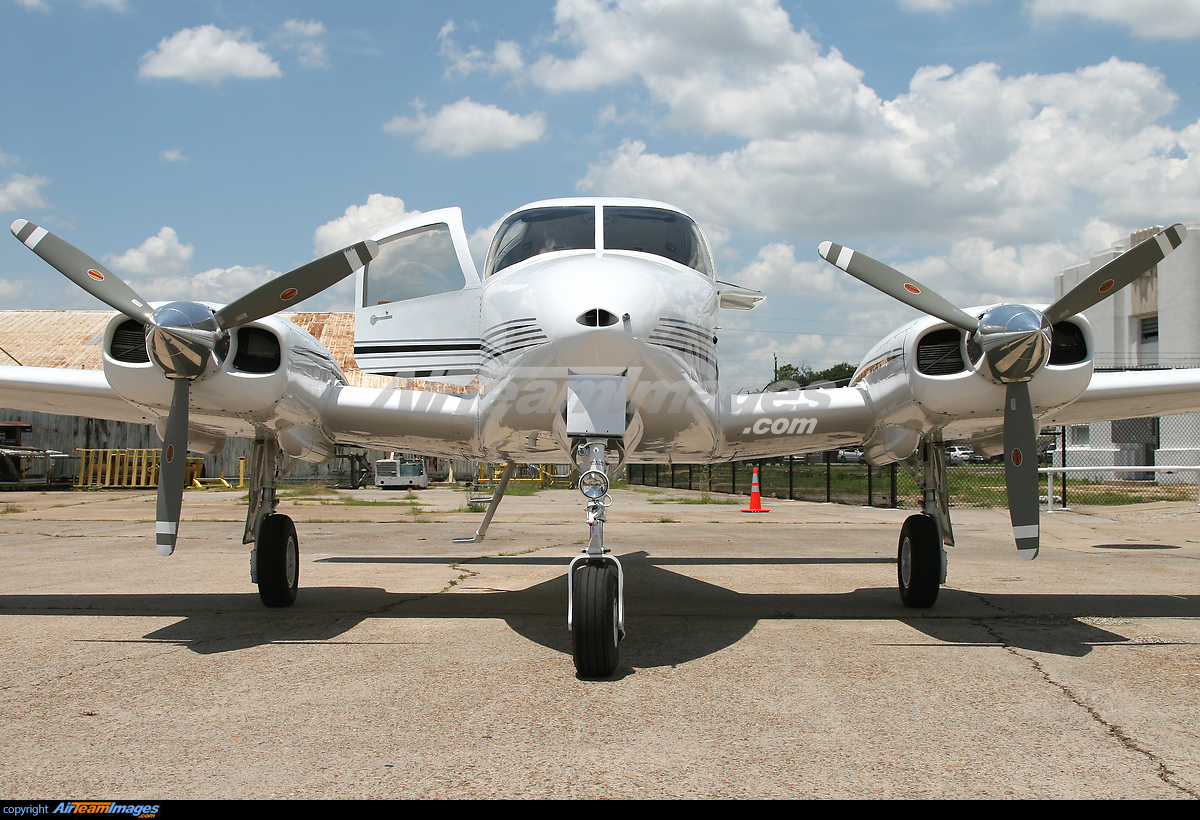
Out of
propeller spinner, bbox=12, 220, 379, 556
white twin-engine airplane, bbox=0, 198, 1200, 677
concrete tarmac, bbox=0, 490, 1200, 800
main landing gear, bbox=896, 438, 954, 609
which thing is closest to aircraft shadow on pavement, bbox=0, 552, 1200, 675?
concrete tarmac, bbox=0, 490, 1200, 800

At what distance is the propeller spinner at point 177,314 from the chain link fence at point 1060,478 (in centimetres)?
1650

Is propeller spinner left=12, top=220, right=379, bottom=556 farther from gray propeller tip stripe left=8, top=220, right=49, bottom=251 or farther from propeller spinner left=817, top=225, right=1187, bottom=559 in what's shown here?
propeller spinner left=817, top=225, right=1187, bottom=559

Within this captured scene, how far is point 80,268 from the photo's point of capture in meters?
6.43

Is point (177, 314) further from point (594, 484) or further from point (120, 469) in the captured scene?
point (120, 469)

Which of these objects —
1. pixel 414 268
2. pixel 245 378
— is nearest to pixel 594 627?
pixel 245 378

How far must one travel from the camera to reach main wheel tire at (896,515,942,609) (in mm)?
7062

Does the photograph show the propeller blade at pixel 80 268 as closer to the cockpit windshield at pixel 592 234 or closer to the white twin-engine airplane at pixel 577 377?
the white twin-engine airplane at pixel 577 377

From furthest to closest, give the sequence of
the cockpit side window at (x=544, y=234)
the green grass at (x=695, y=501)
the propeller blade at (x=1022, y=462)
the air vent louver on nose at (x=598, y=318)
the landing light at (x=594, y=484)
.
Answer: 1. the green grass at (x=695, y=501)
2. the cockpit side window at (x=544, y=234)
3. the propeller blade at (x=1022, y=462)
4. the landing light at (x=594, y=484)
5. the air vent louver on nose at (x=598, y=318)

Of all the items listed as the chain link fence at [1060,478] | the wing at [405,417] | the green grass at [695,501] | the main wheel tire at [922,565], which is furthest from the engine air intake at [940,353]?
the green grass at [695,501]

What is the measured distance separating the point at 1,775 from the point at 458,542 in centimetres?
958

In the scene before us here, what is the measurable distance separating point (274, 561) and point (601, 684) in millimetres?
3673

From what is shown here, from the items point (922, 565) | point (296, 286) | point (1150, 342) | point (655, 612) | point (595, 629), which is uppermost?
point (1150, 342)

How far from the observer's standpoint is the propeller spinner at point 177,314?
5668 mm

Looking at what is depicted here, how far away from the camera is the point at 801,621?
656 centimetres
